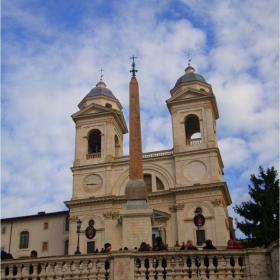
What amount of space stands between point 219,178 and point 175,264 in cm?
3617

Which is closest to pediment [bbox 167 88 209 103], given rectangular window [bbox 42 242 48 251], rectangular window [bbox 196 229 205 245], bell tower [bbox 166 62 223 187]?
bell tower [bbox 166 62 223 187]

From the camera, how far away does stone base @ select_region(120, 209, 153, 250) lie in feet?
85.3

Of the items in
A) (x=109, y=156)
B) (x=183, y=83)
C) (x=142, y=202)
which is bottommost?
(x=142, y=202)

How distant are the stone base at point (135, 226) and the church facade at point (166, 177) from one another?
1992cm

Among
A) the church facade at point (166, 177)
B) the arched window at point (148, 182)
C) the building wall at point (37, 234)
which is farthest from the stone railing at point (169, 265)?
the building wall at point (37, 234)

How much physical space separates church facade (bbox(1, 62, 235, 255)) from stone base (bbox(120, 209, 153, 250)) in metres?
19.9

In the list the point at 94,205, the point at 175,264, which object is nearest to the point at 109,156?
the point at 94,205

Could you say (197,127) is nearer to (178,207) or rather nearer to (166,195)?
(166,195)

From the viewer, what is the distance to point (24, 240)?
57.4 m

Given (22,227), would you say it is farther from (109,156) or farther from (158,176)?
(158,176)

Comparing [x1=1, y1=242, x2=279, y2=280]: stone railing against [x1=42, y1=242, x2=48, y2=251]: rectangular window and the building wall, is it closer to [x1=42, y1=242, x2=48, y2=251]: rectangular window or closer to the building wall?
the building wall

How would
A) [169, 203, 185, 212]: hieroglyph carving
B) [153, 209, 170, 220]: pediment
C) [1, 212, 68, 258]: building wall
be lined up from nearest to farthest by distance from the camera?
[169, 203, 185, 212]: hieroglyph carving, [153, 209, 170, 220]: pediment, [1, 212, 68, 258]: building wall

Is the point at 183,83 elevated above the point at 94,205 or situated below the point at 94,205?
above

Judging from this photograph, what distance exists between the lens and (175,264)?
14211 mm
